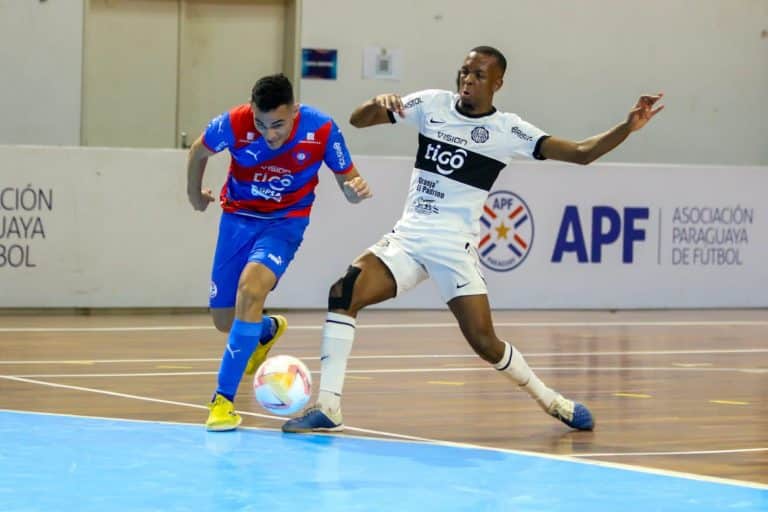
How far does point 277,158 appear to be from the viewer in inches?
330

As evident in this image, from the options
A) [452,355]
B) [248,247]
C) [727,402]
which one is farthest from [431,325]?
[248,247]

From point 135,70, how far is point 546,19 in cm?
557

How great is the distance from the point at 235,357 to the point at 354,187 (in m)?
1.11

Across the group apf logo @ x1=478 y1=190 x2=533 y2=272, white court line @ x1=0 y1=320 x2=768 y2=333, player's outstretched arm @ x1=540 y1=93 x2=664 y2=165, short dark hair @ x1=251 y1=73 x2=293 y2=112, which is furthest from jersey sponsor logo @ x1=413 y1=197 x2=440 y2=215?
apf logo @ x1=478 y1=190 x2=533 y2=272

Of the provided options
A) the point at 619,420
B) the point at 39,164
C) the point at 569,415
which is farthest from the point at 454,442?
the point at 39,164

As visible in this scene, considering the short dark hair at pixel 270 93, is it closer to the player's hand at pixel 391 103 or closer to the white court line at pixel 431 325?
the player's hand at pixel 391 103

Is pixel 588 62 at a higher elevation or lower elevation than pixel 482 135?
higher

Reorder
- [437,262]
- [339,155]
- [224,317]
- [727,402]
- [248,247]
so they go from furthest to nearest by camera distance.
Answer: [727,402] → [224,317] → [248,247] → [339,155] → [437,262]

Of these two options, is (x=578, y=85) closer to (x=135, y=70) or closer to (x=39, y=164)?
(x=135, y=70)

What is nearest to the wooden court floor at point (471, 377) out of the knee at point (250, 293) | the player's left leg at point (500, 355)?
the player's left leg at point (500, 355)

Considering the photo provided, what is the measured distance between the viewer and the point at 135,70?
1964 cm

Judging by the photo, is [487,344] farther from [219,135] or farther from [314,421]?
[219,135]

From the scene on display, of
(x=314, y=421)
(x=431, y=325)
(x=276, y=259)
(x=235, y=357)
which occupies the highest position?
(x=276, y=259)

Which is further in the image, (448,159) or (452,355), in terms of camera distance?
(452,355)
